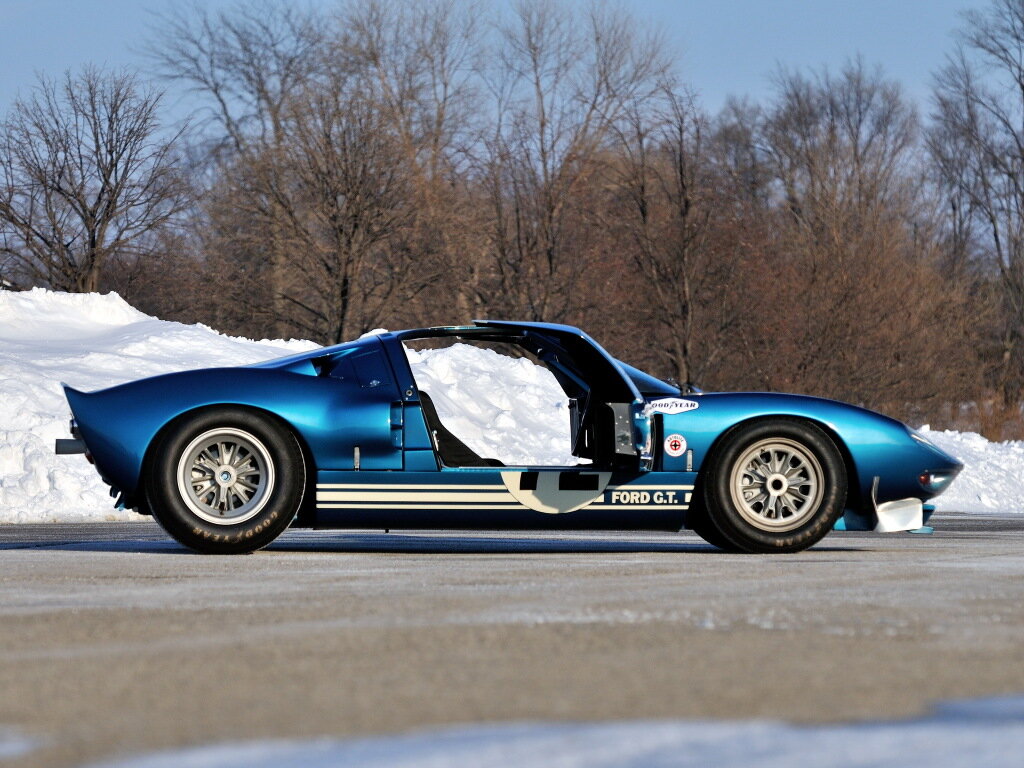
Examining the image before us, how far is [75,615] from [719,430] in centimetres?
439

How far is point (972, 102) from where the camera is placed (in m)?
51.1

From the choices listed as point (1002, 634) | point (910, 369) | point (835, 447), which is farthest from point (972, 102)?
point (1002, 634)

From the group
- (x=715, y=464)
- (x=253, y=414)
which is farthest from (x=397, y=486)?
(x=715, y=464)

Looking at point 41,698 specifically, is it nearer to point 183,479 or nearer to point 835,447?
point 183,479

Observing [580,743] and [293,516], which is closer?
[580,743]

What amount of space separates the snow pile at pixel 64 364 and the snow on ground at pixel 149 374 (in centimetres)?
2

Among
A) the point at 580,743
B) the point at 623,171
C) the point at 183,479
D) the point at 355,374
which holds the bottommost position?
the point at 580,743

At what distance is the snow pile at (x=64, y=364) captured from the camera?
49.9ft

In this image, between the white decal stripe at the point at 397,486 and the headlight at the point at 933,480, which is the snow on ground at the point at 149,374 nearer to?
the white decal stripe at the point at 397,486

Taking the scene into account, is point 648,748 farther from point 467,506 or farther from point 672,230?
point 672,230

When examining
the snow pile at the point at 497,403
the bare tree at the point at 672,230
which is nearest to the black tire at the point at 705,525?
the snow pile at the point at 497,403

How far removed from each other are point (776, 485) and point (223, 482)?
310 cm

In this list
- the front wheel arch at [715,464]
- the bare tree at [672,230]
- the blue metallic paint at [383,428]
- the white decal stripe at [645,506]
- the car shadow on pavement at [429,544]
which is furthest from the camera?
the bare tree at [672,230]

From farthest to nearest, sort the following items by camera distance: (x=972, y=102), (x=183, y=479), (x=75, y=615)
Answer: (x=972, y=102)
(x=183, y=479)
(x=75, y=615)
